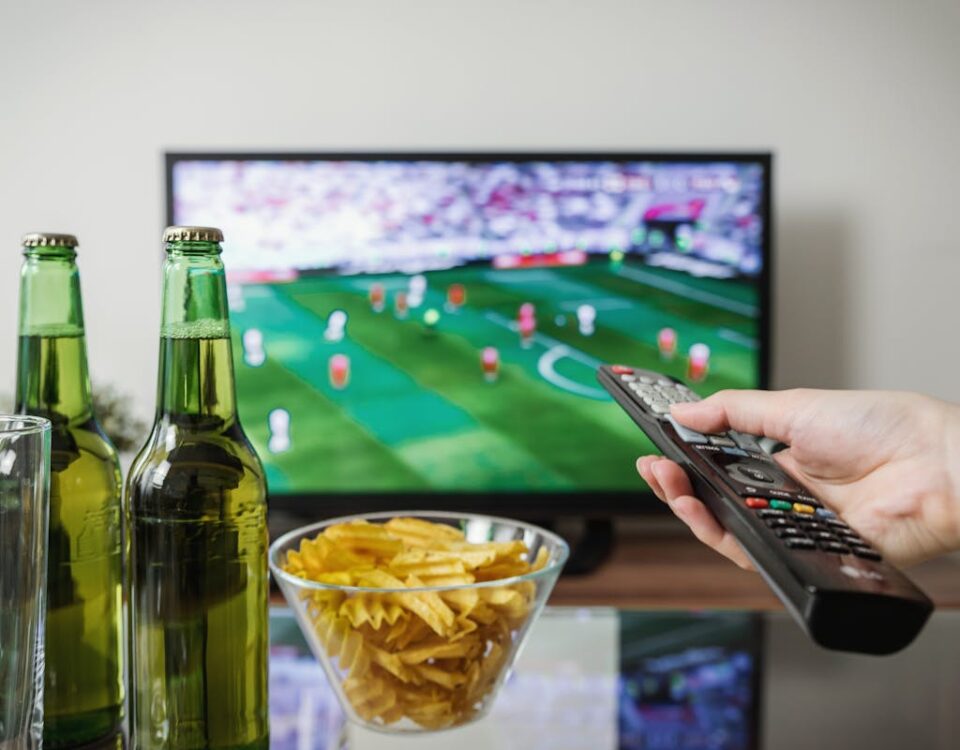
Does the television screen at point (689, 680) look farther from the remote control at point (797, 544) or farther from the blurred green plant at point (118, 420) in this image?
the blurred green plant at point (118, 420)

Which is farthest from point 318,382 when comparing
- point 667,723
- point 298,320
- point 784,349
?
point 667,723

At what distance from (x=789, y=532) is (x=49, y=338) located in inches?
15.6

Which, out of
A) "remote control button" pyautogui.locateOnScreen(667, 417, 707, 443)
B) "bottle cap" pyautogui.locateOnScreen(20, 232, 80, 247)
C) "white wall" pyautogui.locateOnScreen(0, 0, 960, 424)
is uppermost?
"white wall" pyautogui.locateOnScreen(0, 0, 960, 424)

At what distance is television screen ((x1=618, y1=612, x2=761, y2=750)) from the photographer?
0.63 meters

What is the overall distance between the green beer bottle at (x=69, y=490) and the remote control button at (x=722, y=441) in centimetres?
37

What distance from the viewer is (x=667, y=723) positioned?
655mm

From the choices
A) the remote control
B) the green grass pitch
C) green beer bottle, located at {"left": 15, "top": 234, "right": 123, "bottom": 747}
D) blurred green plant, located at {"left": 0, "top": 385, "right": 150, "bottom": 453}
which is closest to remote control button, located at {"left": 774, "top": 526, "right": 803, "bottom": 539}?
the remote control

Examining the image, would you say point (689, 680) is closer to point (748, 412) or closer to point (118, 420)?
point (748, 412)

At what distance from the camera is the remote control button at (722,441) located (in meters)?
0.68

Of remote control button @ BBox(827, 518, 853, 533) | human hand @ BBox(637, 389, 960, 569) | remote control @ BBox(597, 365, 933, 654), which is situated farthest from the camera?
human hand @ BBox(637, 389, 960, 569)

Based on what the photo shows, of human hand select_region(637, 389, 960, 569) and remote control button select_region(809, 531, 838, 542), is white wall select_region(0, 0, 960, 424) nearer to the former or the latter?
human hand select_region(637, 389, 960, 569)

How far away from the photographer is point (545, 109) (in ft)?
7.89

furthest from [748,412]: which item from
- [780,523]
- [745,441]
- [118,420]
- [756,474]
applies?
[118,420]

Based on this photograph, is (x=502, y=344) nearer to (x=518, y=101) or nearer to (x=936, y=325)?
(x=518, y=101)
